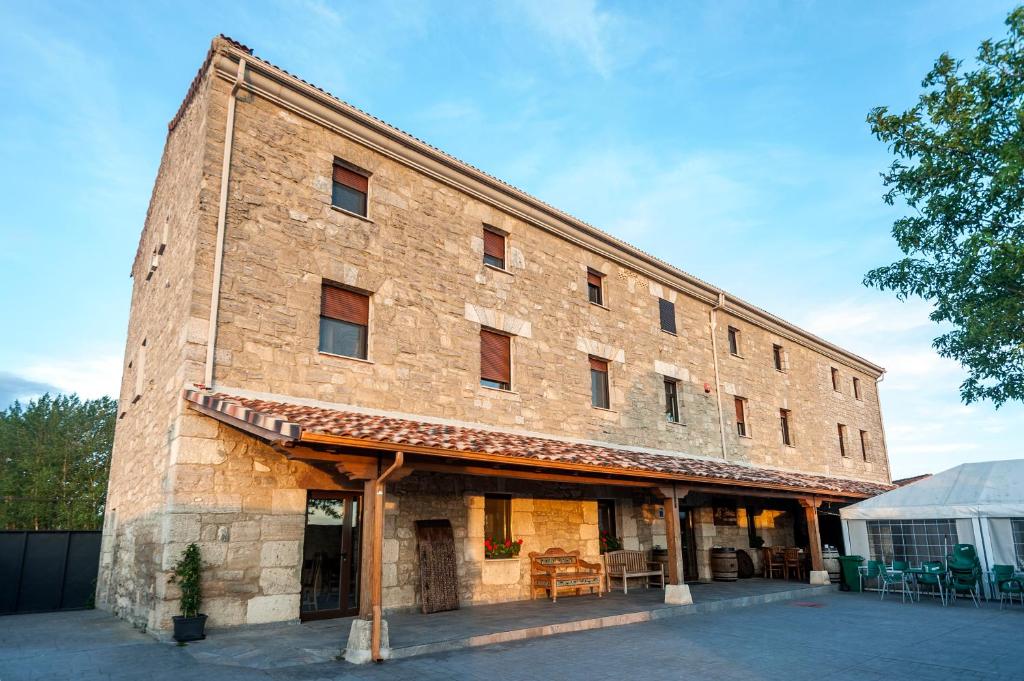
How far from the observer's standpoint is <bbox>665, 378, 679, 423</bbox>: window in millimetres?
15151

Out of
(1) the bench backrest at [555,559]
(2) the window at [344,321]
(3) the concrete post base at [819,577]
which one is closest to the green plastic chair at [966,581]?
(3) the concrete post base at [819,577]

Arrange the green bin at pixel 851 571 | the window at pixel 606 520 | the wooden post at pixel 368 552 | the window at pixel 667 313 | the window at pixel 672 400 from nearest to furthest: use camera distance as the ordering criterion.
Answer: the wooden post at pixel 368 552 → the window at pixel 606 520 → the green bin at pixel 851 571 → the window at pixel 672 400 → the window at pixel 667 313

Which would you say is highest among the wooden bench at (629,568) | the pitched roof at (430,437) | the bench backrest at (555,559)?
the pitched roof at (430,437)

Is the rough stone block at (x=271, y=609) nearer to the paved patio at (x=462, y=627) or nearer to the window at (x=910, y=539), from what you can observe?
the paved patio at (x=462, y=627)

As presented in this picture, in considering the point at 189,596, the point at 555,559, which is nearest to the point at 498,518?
the point at 555,559

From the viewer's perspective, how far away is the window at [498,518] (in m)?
11.1

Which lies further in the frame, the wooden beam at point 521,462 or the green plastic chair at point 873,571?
the green plastic chair at point 873,571

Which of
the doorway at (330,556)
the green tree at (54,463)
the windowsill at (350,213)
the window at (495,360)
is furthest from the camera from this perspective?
the green tree at (54,463)

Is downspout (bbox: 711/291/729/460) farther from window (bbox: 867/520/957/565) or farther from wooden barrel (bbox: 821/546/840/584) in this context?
window (bbox: 867/520/957/565)

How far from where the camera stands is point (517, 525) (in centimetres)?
1138

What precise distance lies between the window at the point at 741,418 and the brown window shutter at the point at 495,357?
8087 mm

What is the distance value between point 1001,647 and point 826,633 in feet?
6.17

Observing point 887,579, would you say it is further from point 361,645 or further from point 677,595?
point 361,645

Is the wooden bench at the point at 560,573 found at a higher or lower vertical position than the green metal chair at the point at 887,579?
higher
